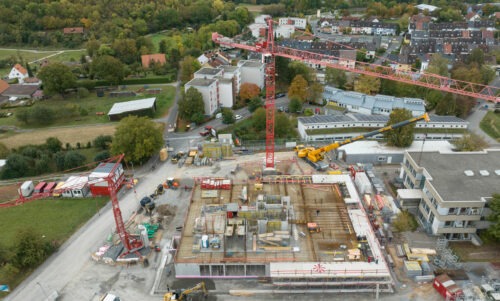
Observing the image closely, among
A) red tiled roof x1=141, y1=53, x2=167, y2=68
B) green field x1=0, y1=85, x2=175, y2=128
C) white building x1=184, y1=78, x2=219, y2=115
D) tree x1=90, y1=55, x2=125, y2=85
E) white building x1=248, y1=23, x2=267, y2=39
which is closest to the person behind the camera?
white building x1=184, y1=78, x2=219, y2=115

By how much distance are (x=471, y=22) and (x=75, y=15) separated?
4365 inches

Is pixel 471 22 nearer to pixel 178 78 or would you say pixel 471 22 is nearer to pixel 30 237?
pixel 178 78

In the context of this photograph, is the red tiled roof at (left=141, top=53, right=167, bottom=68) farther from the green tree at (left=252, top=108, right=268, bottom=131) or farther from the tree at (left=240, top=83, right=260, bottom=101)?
the green tree at (left=252, top=108, right=268, bottom=131)

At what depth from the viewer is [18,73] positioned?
78.2 m

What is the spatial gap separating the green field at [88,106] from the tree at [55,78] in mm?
2617

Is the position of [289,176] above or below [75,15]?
below

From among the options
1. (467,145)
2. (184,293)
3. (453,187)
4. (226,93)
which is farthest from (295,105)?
(184,293)

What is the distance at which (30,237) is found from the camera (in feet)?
105

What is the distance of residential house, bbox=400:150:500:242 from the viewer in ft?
109

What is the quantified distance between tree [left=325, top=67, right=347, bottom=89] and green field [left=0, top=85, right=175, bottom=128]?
95.6 ft

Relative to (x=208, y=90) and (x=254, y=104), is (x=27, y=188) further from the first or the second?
(x=254, y=104)

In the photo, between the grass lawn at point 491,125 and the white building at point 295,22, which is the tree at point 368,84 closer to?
the grass lawn at point 491,125

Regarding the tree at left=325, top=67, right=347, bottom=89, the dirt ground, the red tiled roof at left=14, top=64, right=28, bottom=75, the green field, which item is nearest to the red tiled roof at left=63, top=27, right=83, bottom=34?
the red tiled roof at left=14, top=64, right=28, bottom=75

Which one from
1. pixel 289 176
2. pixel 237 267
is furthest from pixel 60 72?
pixel 237 267
